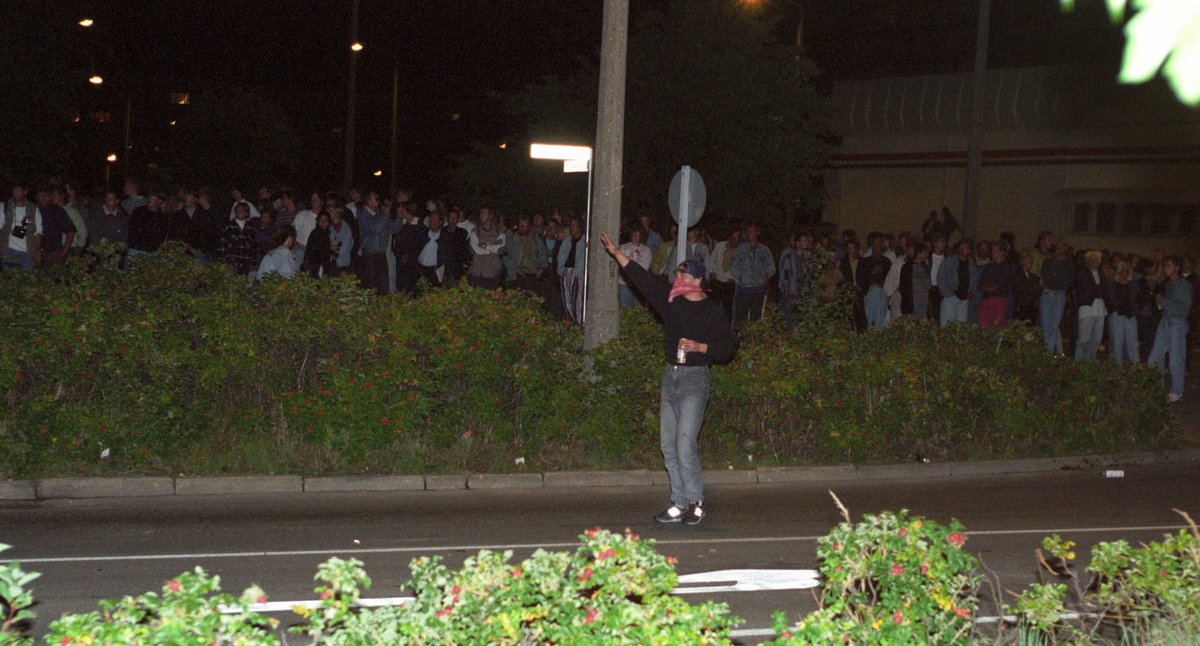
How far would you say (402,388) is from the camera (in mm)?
11977

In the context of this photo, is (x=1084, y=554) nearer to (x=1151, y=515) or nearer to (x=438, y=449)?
(x=1151, y=515)

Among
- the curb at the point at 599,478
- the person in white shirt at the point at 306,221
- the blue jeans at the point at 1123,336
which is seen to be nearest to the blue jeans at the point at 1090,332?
the blue jeans at the point at 1123,336

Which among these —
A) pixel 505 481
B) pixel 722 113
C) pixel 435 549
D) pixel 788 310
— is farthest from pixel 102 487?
pixel 722 113

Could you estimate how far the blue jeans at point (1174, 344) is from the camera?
18.5m

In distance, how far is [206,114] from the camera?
2290 inches

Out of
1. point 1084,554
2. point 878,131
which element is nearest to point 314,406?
point 1084,554

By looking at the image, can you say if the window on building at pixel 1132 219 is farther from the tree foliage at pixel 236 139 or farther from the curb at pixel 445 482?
the tree foliage at pixel 236 139

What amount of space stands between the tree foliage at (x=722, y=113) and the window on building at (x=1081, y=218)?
8146 mm

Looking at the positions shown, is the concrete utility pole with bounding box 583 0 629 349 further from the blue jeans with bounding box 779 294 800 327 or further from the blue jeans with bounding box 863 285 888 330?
the blue jeans with bounding box 863 285 888 330

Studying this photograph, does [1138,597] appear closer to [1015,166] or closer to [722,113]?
[722,113]

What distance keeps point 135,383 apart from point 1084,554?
7.53 m

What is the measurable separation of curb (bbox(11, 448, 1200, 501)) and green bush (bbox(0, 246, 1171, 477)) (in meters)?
0.20

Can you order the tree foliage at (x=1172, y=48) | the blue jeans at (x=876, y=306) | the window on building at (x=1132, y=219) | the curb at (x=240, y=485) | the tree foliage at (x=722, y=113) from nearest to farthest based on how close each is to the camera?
the tree foliage at (x=1172, y=48)
the curb at (x=240, y=485)
the blue jeans at (x=876, y=306)
the tree foliage at (x=722, y=113)
the window on building at (x=1132, y=219)

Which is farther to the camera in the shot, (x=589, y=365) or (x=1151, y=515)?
(x=589, y=365)
